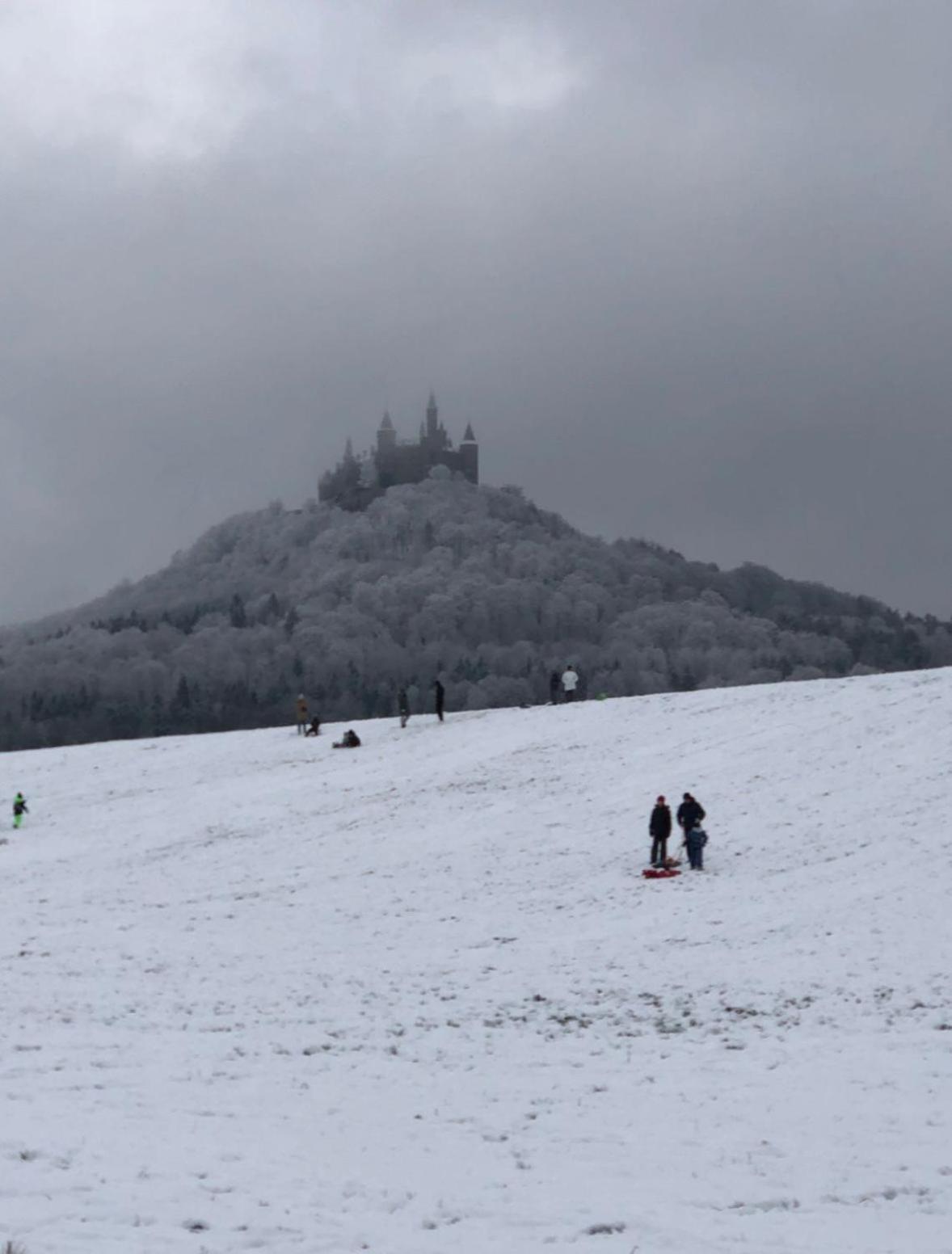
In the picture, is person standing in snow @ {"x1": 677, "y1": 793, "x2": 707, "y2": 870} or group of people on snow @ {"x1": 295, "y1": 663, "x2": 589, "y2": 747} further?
group of people on snow @ {"x1": 295, "y1": 663, "x2": 589, "y2": 747}

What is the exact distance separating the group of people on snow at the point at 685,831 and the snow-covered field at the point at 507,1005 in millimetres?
586

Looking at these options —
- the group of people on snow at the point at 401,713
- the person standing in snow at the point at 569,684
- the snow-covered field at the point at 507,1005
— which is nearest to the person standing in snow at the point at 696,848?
the snow-covered field at the point at 507,1005

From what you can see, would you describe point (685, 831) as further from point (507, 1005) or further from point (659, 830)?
point (507, 1005)

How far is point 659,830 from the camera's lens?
1073 inches

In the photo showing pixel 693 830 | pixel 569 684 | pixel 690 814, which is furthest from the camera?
pixel 569 684

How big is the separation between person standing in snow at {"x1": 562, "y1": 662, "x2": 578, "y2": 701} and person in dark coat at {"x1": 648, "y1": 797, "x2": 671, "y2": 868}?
21243 millimetres

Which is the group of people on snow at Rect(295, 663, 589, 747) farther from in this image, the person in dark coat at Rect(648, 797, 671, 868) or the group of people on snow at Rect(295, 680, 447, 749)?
the person in dark coat at Rect(648, 797, 671, 868)

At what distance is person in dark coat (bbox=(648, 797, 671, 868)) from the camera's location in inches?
1072

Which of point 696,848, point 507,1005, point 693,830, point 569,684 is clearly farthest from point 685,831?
point 569,684

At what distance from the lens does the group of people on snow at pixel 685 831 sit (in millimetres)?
26609

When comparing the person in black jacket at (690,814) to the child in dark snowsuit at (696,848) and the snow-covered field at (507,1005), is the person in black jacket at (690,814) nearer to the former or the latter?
the child in dark snowsuit at (696,848)

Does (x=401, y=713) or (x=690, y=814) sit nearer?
(x=690, y=814)

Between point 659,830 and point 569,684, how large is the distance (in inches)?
853

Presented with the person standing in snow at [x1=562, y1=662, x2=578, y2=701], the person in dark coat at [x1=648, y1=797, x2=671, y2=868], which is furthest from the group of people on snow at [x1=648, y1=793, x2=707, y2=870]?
the person standing in snow at [x1=562, y1=662, x2=578, y2=701]
